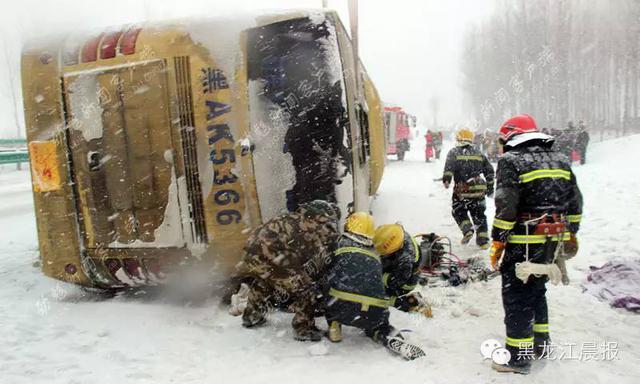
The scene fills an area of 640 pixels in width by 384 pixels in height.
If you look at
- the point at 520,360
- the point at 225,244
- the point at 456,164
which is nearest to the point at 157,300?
the point at 225,244

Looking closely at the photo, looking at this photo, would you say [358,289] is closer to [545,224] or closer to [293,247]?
[293,247]

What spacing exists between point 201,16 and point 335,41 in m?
1.14

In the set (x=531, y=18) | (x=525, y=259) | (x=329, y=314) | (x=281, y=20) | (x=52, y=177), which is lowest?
(x=329, y=314)

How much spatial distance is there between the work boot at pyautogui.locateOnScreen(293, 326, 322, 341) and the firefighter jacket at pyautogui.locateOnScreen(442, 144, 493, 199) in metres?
3.50

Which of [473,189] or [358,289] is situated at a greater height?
[473,189]

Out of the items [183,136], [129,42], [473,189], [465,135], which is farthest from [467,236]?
[129,42]

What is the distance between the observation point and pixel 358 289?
3240mm

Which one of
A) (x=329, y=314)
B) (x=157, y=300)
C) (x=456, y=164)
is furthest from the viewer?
(x=456, y=164)

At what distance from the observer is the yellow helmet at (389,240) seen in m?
3.61

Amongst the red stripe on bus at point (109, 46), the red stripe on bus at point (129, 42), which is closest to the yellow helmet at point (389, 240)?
the red stripe on bus at point (129, 42)

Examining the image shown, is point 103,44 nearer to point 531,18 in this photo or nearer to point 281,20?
point 281,20

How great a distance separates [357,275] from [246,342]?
0.99 metres

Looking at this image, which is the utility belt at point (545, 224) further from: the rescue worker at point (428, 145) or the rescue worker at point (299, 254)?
the rescue worker at point (428, 145)

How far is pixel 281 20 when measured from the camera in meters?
3.50
